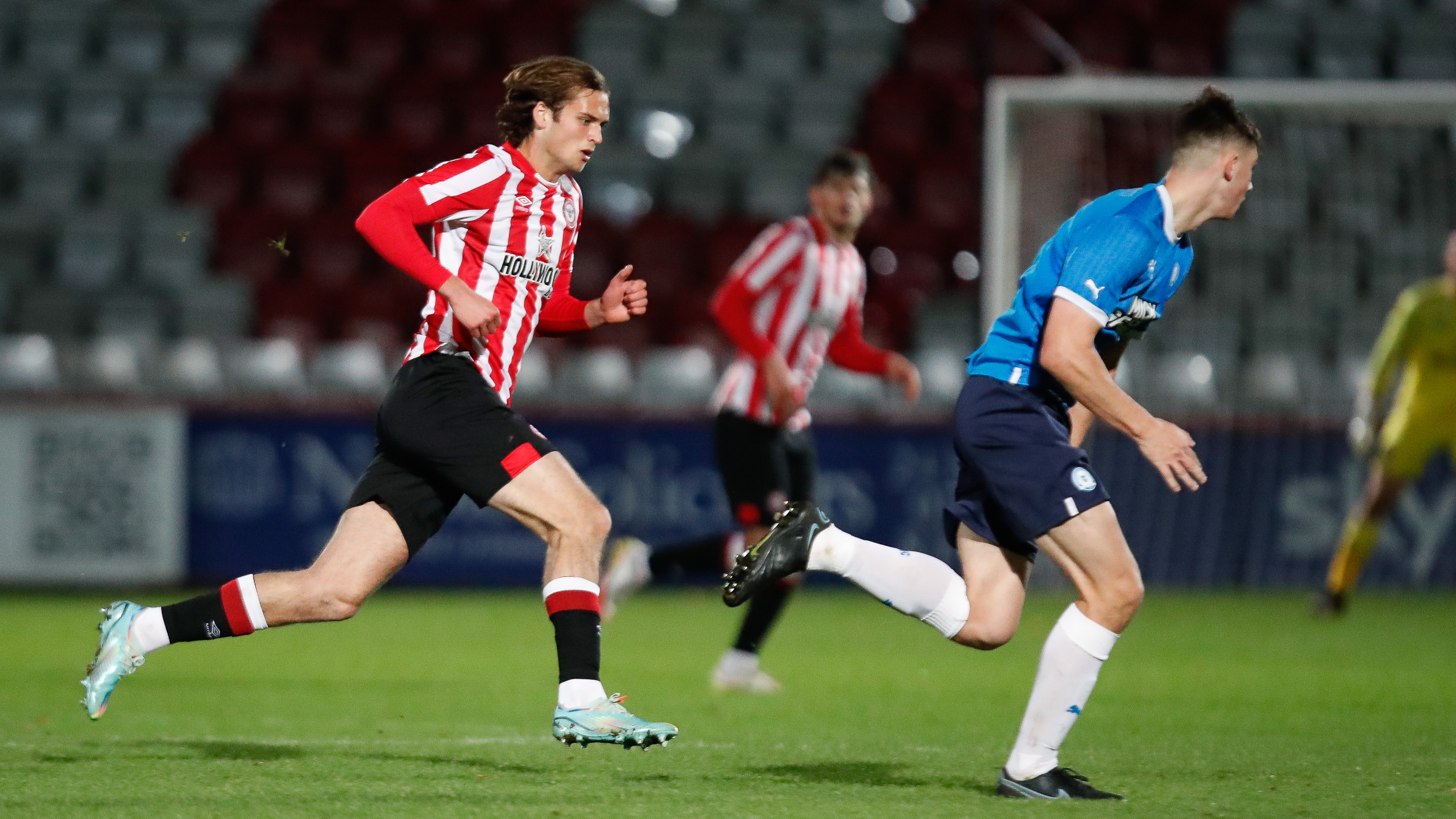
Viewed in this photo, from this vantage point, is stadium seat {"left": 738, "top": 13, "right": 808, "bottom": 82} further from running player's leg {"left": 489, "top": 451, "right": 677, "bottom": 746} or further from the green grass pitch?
running player's leg {"left": 489, "top": 451, "right": 677, "bottom": 746}

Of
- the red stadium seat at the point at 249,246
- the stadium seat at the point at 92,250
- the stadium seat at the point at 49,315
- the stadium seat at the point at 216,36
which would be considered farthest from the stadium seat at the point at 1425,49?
the stadium seat at the point at 49,315

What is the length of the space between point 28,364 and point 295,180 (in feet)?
11.2

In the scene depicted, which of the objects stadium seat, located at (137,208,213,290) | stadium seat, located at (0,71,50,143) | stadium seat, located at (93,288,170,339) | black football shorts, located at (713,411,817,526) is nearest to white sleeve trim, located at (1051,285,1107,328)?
black football shorts, located at (713,411,817,526)

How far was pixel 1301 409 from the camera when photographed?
40.4 feet

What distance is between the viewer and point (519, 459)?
4.51 meters

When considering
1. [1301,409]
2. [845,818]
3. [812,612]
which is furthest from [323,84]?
[845,818]

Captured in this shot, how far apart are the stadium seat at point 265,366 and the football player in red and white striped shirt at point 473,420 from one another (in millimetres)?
7168

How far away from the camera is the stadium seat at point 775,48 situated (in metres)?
16.0

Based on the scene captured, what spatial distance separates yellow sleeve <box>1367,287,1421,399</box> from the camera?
10.0 metres

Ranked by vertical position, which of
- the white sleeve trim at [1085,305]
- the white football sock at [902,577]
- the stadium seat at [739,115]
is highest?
the stadium seat at [739,115]

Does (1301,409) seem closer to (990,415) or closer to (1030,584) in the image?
(1030,584)

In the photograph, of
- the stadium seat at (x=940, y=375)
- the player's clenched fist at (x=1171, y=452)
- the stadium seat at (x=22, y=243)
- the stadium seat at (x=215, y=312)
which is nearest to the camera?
the player's clenched fist at (x=1171, y=452)

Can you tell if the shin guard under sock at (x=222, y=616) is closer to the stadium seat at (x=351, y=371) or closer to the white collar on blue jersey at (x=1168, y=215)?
the white collar on blue jersey at (x=1168, y=215)

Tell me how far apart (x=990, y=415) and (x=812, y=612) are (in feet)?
21.8
